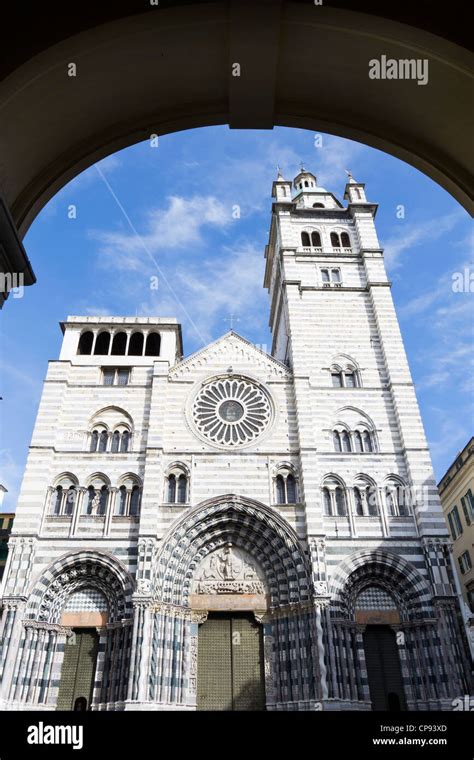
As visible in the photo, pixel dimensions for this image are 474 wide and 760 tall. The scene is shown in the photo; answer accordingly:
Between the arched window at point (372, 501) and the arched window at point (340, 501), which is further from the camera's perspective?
the arched window at point (340, 501)

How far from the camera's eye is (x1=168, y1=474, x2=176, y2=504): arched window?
2292 cm

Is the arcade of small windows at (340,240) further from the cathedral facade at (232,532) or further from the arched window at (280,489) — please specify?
the arched window at (280,489)

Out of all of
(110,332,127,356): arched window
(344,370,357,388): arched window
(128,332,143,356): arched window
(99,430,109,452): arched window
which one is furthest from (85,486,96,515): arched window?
(344,370,357,388): arched window

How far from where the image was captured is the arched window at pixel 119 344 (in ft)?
90.6

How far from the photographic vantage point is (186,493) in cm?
2297

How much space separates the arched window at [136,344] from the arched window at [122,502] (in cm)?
787

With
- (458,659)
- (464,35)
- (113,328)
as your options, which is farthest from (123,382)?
(464,35)

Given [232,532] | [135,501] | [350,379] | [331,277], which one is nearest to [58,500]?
[135,501]

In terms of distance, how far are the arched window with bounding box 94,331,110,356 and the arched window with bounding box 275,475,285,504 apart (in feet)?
36.2

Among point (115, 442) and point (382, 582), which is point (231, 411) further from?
point (382, 582)

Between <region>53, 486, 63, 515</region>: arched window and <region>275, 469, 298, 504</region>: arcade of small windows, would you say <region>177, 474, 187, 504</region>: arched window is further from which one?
<region>53, 486, 63, 515</region>: arched window

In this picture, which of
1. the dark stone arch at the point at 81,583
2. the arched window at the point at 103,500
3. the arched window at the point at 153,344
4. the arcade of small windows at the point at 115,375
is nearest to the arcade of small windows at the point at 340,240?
the arched window at the point at 153,344
